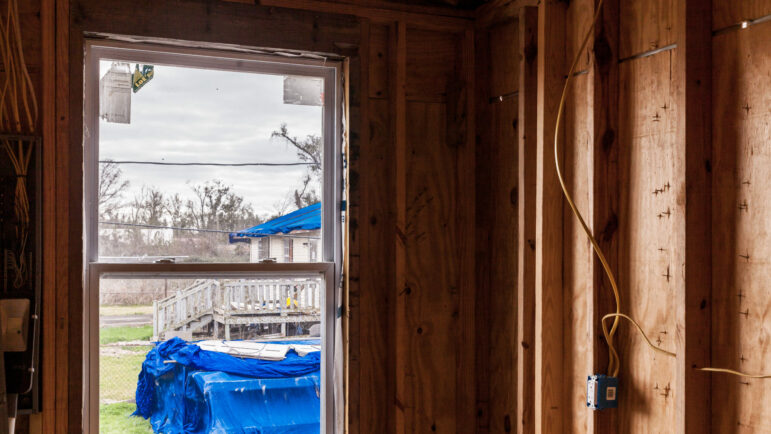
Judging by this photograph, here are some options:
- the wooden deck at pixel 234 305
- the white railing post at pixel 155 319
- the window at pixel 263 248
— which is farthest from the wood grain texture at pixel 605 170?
the white railing post at pixel 155 319

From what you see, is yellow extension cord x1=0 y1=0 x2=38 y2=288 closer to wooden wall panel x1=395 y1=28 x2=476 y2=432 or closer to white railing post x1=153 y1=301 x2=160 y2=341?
white railing post x1=153 y1=301 x2=160 y2=341

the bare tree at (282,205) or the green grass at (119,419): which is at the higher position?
the bare tree at (282,205)

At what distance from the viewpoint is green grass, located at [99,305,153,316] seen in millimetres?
2607

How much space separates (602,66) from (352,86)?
3.59ft

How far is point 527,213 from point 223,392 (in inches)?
59.4

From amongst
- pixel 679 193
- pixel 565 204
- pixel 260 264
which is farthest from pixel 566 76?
pixel 260 264

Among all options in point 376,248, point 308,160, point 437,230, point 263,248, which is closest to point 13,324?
point 263,248

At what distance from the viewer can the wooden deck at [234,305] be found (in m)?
2.71

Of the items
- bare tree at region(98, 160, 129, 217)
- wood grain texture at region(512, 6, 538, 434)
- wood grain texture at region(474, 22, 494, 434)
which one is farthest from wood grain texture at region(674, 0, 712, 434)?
bare tree at region(98, 160, 129, 217)

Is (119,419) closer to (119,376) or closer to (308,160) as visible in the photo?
(119,376)

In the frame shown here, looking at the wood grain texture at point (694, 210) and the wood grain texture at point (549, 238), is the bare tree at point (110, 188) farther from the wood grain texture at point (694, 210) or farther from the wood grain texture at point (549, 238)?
the wood grain texture at point (694, 210)

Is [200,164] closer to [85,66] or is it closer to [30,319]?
[85,66]

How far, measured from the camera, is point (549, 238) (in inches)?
98.0

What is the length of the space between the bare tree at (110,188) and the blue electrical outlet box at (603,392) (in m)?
1.97
